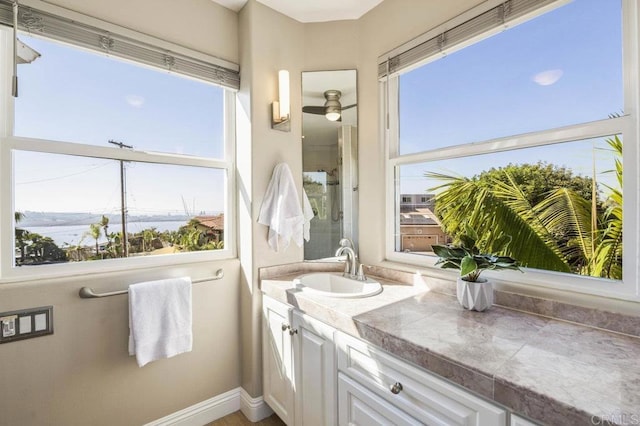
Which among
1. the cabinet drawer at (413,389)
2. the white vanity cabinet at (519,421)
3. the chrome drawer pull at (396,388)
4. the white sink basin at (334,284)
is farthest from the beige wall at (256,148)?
the white vanity cabinet at (519,421)

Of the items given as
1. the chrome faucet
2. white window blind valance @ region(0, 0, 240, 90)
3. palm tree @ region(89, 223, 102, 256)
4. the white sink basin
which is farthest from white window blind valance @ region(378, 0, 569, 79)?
palm tree @ region(89, 223, 102, 256)

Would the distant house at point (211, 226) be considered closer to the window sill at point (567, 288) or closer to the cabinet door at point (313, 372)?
Result: the cabinet door at point (313, 372)

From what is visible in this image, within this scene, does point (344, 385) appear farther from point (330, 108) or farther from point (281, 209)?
point (330, 108)

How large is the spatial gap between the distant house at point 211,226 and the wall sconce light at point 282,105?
73 cm

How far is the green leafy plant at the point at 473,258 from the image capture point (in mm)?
1265

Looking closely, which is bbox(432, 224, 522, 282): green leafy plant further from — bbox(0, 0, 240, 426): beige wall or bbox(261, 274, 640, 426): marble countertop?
bbox(0, 0, 240, 426): beige wall

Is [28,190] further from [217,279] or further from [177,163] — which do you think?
[217,279]

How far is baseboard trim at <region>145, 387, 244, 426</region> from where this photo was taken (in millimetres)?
1784

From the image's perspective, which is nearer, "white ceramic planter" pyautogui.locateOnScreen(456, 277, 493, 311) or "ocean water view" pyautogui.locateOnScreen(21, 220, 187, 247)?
"white ceramic planter" pyautogui.locateOnScreen(456, 277, 493, 311)

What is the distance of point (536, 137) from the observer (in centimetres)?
136

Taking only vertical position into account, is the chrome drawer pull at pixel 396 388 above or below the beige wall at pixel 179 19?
below

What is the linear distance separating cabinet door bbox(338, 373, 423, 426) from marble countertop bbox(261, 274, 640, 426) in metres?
0.21

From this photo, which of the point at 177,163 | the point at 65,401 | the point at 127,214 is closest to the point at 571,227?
the point at 177,163

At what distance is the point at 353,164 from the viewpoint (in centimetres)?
214
